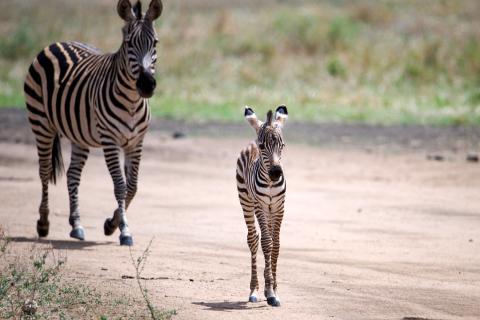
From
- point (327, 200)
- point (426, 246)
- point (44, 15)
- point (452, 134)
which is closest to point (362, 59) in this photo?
point (452, 134)

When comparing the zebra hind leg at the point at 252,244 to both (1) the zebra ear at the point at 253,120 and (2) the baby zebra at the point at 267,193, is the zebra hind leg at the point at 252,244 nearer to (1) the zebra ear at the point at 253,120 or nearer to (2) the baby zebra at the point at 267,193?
(2) the baby zebra at the point at 267,193

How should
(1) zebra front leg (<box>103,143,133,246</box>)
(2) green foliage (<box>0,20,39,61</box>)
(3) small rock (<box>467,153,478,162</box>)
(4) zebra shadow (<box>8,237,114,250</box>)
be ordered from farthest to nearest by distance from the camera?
1. (2) green foliage (<box>0,20,39,61</box>)
2. (3) small rock (<box>467,153,478,162</box>)
3. (1) zebra front leg (<box>103,143,133,246</box>)
4. (4) zebra shadow (<box>8,237,114,250</box>)

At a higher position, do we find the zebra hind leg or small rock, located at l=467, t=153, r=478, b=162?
small rock, located at l=467, t=153, r=478, b=162

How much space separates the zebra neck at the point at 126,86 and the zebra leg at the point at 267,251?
3074 millimetres

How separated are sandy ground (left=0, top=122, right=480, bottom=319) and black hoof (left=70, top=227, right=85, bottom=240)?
0.43 ft

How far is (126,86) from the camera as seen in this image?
34.4 ft

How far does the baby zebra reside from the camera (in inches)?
291

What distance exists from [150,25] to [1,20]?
24685 millimetres

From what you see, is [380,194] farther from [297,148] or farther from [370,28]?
[370,28]

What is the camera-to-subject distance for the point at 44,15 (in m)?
33.5

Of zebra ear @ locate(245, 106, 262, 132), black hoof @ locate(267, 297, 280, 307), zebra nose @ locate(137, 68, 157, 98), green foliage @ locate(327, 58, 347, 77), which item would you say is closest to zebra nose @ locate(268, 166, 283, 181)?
zebra ear @ locate(245, 106, 262, 132)

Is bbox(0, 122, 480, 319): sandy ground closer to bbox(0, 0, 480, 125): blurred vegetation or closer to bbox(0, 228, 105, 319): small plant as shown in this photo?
bbox(0, 228, 105, 319): small plant

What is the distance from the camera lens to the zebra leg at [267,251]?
7.56 meters

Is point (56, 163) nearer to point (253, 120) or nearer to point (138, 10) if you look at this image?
point (138, 10)
